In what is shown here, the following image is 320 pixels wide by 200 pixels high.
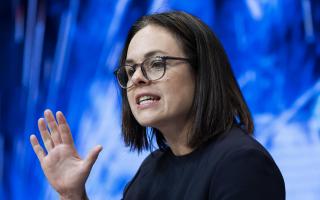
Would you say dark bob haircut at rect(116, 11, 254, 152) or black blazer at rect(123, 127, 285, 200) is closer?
black blazer at rect(123, 127, 285, 200)

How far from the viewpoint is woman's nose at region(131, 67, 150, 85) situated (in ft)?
3.84

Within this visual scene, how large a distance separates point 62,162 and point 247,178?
55 centimetres

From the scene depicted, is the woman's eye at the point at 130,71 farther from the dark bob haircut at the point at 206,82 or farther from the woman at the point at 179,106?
the dark bob haircut at the point at 206,82

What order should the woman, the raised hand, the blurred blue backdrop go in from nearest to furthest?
the woman → the raised hand → the blurred blue backdrop

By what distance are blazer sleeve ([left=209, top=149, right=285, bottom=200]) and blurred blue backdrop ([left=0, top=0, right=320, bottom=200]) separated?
4.69 ft

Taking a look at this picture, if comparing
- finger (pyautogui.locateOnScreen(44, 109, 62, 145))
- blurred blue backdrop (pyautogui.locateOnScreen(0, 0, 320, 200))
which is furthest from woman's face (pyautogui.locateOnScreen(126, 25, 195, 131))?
blurred blue backdrop (pyautogui.locateOnScreen(0, 0, 320, 200))

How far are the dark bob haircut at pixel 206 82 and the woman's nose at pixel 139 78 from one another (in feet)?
0.42

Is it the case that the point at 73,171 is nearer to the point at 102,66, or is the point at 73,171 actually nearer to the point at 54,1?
the point at 102,66

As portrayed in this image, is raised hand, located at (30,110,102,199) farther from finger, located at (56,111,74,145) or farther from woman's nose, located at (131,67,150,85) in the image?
woman's nose, located at (131,67,150,85)

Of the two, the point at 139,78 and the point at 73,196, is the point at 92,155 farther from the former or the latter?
the point at 139,78

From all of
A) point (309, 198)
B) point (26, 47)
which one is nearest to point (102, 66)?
point (26, 47)

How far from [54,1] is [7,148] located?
891mm

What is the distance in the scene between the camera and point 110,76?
8.56 ft

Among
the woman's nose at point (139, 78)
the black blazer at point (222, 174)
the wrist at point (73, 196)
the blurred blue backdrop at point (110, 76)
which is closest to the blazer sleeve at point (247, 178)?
the black blazer at point (222, 174)
